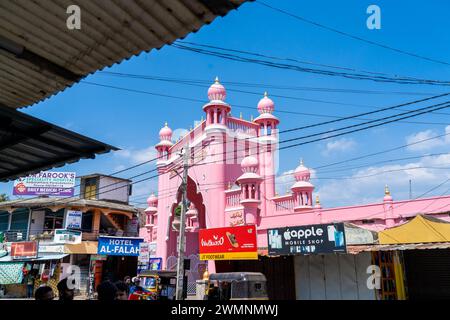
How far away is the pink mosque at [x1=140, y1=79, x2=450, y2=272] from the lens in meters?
16.4

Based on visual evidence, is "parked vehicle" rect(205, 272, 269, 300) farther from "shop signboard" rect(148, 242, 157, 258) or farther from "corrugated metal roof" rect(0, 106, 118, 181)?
"shop signboard" rect(148, 242, 157, 258)

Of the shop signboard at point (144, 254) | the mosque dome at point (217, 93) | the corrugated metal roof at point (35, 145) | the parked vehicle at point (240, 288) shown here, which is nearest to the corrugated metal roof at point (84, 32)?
the corrugated metal roof at point (35, 145)

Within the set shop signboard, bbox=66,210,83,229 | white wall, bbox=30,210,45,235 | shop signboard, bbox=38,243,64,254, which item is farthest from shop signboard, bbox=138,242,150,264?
white wall, bbox=30,210,45,235

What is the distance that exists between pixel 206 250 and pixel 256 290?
6441mm

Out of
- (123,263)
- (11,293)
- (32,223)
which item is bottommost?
(11,293)

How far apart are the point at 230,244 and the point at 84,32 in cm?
1576

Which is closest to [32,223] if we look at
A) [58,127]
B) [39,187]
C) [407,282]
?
[39,187]

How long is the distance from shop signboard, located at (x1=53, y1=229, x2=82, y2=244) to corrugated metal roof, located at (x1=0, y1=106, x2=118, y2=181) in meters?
26.3

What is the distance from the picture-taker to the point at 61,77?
4301mm

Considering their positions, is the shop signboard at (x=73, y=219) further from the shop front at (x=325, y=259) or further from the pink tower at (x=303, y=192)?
the shop front at (x=325, y=259)

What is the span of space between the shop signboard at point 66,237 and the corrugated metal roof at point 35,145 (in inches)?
1034

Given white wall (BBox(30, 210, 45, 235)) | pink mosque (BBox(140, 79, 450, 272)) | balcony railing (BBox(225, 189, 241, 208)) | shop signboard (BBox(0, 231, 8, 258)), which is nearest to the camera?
pink mosque (BBox(140, 79, 450, 272))

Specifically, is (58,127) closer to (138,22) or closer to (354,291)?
(138,22)

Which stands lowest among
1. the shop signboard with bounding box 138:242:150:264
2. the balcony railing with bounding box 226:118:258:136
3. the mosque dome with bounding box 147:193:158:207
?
the shop signboard with bounding box 138:242:150:264
